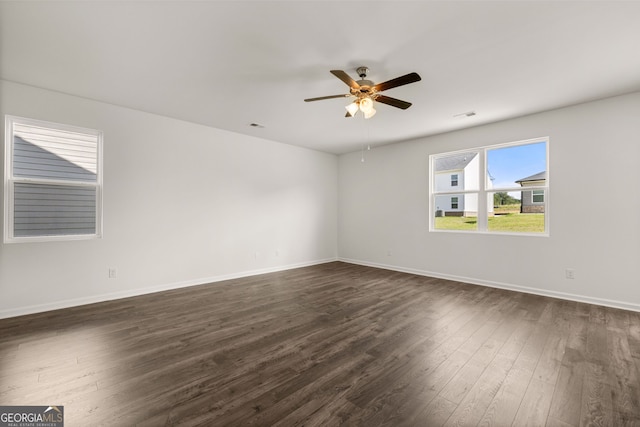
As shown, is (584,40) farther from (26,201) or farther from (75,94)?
(26,201)

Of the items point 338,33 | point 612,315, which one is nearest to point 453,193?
point 612,315

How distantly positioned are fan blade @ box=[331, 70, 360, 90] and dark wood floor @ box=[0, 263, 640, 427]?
2.48m

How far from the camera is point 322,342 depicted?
8.18 ft

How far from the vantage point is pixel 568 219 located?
12.3ft

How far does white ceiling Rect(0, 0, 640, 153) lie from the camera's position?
2.01 m

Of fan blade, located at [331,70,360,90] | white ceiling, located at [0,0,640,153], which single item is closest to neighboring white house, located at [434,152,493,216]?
white ceiling, located at [0,0,640,153]

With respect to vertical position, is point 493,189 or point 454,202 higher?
point 493,189

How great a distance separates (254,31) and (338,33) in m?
0.71

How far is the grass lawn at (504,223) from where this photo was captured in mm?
4105

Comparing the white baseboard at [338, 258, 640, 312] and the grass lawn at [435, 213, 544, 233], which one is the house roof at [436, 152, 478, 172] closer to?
the grass lawn at [435, 213, 544, 233]

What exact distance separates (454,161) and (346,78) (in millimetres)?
3503

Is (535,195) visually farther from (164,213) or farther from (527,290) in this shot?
(164,213)

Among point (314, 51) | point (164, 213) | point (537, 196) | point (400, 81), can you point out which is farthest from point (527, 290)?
point (164, 213)

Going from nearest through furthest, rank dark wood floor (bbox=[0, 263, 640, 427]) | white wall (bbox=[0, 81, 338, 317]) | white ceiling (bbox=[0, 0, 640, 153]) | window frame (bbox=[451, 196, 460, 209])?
1. dark wood floor (bbox=[0, 263, 640, 427])
2. white ceiling (bbox=[0, 0, 640, 153])
3. white wall (bbox=[0, 81, 338, 317])
4. window frame (bbox=[451, 196, 460, 209])
